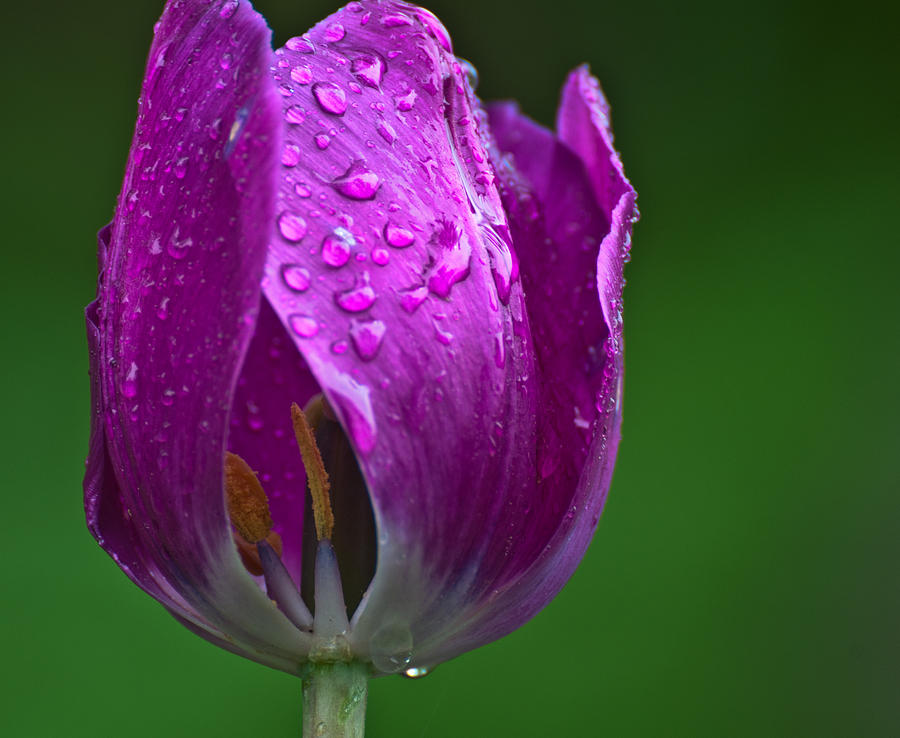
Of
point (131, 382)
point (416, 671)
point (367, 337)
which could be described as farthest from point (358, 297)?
point (416, 671)

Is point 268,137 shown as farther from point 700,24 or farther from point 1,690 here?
point 700,24

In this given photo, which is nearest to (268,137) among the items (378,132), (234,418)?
(378,132)

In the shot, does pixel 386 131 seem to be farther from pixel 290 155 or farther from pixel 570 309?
pixel 570 309

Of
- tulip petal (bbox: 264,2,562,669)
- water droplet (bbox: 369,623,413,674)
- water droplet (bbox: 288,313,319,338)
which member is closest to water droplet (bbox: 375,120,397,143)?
tulip petal (bbox: 264,2,562,669)

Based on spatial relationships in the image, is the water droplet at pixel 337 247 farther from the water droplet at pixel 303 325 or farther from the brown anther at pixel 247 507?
the brown anther at pixel 247 507

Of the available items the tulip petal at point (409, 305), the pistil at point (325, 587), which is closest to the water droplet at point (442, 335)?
the tulip petal at point (409, 305)
